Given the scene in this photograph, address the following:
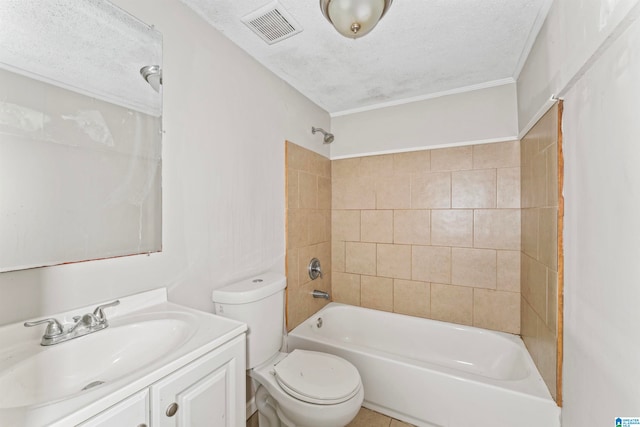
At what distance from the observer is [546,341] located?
4.65 feet

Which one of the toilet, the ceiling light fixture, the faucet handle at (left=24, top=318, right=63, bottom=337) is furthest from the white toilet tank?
the ceiling light fixture

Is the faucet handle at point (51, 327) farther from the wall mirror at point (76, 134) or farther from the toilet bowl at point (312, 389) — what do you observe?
the toilet bowl at point (312, 389)

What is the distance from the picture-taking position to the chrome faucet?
0.83m

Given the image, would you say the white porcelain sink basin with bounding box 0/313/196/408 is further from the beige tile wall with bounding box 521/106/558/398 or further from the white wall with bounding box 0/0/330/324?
the beige tile wall with bounding box 521/106/558/398

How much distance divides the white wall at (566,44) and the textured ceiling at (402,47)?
0.13 m

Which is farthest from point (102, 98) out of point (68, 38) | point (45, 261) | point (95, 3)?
point (45, 261)

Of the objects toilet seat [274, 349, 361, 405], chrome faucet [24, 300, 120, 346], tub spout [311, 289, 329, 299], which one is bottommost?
toilet seat [274, 349, 361, 405]

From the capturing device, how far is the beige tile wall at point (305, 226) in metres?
2.10

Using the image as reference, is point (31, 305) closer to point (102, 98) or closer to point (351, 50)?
point (102, 98)

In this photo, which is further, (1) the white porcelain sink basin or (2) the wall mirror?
(2) the wall mirror

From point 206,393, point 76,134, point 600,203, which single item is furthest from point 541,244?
point 76,134

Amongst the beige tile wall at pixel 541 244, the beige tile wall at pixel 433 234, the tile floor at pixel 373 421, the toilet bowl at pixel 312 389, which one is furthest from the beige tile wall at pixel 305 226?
the beige tile wall at pixel 541 244

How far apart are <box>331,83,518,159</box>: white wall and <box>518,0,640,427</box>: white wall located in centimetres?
80

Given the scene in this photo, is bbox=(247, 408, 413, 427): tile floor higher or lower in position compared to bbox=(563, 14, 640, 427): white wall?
lower
